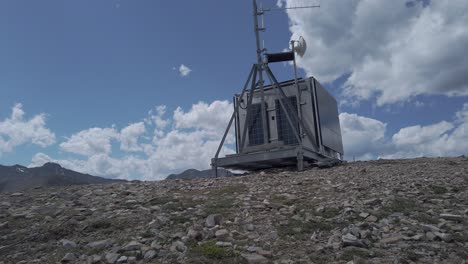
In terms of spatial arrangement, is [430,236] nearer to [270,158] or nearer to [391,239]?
[391,239]

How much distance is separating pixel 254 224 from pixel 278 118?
47.4 feet

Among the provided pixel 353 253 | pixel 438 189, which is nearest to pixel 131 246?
pixel 353 253

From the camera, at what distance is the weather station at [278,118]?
18094mm

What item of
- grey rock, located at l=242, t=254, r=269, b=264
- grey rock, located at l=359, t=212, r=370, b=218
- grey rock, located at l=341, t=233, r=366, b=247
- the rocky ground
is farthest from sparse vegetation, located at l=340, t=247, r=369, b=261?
grey rock, located at l=359, t=212, r=370, b=218

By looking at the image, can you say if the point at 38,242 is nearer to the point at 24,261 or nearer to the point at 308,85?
the point at 24,261

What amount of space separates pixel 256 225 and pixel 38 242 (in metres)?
4.25

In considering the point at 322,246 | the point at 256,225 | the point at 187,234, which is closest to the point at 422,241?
the point at 322,246

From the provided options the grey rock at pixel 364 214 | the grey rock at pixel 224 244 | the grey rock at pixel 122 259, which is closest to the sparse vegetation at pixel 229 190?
the grey rock at pixel 364 214

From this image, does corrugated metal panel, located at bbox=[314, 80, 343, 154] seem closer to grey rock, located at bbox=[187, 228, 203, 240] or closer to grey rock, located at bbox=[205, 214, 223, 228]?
grey rock, located at bbox=[205, 214, 223, 228]

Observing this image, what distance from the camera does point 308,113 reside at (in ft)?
68.3

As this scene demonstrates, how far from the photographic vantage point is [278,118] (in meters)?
21.5

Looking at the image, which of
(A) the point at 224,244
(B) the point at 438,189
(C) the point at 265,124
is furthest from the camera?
(C) the point at 265,124

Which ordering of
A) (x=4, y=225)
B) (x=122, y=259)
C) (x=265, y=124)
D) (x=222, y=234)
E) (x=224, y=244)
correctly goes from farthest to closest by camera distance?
(x=265, y=124) → (x=4, y=225) → (x=222, y=234) → (x=224, y=244) → (x=122, y=259)

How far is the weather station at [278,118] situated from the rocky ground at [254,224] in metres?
6.77
